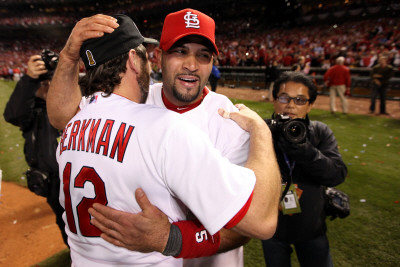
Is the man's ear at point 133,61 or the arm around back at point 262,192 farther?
the man's ear at point 133,61

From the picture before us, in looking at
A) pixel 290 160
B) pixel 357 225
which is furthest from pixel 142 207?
pixel 357 225

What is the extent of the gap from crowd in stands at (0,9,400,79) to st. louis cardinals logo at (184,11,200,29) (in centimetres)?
827

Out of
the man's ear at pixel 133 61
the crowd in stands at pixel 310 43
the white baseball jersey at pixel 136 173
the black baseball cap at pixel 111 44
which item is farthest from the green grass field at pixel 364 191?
the crowd in stands at pixel 310 43

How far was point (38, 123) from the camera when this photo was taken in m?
2.86

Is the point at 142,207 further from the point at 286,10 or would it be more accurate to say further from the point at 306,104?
the point at 286,10

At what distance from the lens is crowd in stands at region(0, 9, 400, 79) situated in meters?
15.1

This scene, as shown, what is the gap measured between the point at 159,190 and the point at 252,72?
58.1 feet

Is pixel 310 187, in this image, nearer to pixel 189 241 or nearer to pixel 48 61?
pixel 189 241

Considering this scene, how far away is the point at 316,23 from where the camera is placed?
1001 inches

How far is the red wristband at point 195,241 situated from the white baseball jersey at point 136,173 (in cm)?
7

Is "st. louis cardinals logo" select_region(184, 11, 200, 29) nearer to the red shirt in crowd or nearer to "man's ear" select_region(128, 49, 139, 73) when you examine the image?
"man's ear" select_region(128, 49, 139, 73)

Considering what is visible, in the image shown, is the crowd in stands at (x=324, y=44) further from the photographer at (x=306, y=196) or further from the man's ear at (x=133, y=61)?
the man's ear at (x=133, y=61)

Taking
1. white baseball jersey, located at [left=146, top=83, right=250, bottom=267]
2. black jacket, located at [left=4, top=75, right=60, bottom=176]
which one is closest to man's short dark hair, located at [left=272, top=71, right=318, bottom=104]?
white baseball jersey, located at [left=146, top=83, right=250, bottom=267]

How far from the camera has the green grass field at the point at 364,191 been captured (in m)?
3.21
